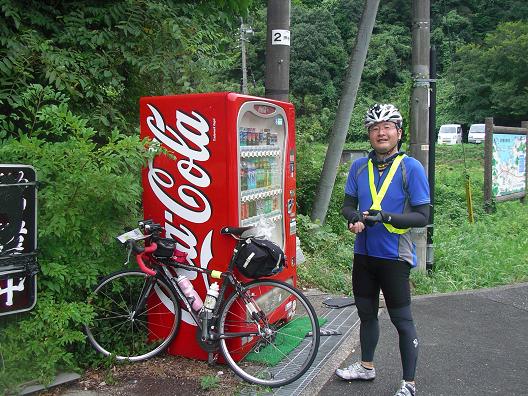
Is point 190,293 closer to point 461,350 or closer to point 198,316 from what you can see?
point 198,316

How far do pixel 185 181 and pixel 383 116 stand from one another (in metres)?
1.47

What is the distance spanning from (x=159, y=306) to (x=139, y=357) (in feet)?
1.29

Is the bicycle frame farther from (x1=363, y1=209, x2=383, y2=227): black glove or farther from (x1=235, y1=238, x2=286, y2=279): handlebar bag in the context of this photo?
(x1=363, y1=209, x2=383, y2=227): black glove

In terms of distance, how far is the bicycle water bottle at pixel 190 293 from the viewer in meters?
3.81

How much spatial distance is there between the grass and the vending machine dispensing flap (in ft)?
11.7

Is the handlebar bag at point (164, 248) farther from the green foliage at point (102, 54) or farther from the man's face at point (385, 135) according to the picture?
the man's face at point (385, 135)

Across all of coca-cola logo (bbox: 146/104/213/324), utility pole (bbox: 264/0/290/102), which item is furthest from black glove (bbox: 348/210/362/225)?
utility pole (bbox: 264/0/290/102)

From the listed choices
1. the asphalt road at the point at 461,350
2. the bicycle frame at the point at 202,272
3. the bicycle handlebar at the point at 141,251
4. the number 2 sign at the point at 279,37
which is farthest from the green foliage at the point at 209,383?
the number 2 sign at the point at 279,37

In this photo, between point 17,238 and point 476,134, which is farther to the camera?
point 476,134

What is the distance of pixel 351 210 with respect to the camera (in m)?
3.54

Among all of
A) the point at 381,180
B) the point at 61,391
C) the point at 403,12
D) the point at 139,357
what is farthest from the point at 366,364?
the point at 403,12

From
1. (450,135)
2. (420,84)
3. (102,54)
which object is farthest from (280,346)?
(450,135)

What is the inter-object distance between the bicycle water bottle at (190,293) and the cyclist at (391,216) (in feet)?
3.91

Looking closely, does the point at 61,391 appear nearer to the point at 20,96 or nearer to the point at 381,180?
the point at 20,96
